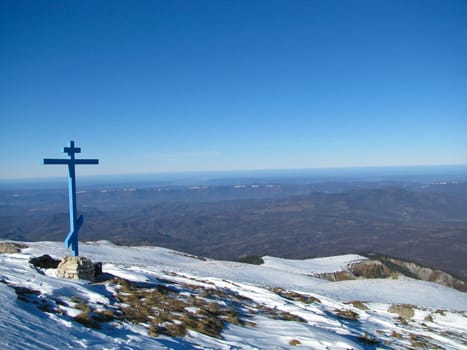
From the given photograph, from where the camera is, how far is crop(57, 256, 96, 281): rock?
11.6 m

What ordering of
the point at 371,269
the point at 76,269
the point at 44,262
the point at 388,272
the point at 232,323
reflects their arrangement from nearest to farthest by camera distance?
the point at 232,323 → the point at 76,269 → the point at 44,262 → the point at 371,269 → the point at 388,272

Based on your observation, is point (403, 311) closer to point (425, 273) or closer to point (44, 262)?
point (44, 262)

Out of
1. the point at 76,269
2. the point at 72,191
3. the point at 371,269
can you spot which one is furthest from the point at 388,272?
the point at 76,269

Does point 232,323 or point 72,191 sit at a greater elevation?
point 72,191

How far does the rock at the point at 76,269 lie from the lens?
38.0ft

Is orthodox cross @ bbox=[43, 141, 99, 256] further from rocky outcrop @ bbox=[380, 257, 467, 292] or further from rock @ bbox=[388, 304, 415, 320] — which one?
rocky outcrop @ bbox=[380, 257, 467, 292]

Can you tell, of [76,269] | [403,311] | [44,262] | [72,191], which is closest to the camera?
[76,269]

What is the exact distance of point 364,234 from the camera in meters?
192

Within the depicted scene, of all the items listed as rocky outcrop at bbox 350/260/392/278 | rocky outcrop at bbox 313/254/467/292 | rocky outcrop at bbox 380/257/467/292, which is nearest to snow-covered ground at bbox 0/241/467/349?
rocky outcrop at bbox 313/254/467/292

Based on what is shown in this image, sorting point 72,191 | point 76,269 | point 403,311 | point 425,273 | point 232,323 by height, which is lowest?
point 425,273

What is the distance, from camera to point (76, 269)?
11.6m

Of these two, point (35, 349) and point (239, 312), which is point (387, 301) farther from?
point (35, 349)

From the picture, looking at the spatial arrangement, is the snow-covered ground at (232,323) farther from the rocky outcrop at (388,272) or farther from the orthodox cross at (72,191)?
the rocky outcrop at (388,272)

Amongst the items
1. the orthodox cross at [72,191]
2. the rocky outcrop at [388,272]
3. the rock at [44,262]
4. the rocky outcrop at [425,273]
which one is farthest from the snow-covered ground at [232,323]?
the rocky outcrop at [425,273]
